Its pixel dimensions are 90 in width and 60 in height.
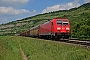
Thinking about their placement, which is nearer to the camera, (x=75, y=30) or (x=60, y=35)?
(x=60, y=35)

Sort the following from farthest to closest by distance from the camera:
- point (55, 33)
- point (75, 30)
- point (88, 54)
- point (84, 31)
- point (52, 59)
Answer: point (75, 30) → point (84, 31) → point (55, 33) → point (52, 59) → point (88, 54)

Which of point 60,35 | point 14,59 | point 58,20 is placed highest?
point 58,20

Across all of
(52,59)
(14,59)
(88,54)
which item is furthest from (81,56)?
(14,59)

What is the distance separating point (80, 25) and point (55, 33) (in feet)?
105

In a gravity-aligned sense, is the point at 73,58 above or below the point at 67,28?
below

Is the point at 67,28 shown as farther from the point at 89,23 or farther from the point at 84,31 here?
the point at 89,23

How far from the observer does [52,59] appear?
22469 millimetres

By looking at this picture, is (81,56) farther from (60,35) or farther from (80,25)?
(80,25)

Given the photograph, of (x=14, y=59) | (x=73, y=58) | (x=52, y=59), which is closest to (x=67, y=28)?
(x=14, y=59)

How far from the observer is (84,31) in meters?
62.3

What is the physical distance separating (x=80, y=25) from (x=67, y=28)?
1213 inches

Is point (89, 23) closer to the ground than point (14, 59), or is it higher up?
higher up

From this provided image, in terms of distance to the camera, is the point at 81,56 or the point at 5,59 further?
the point at 5,59

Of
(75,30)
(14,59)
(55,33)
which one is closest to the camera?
(14,59)
